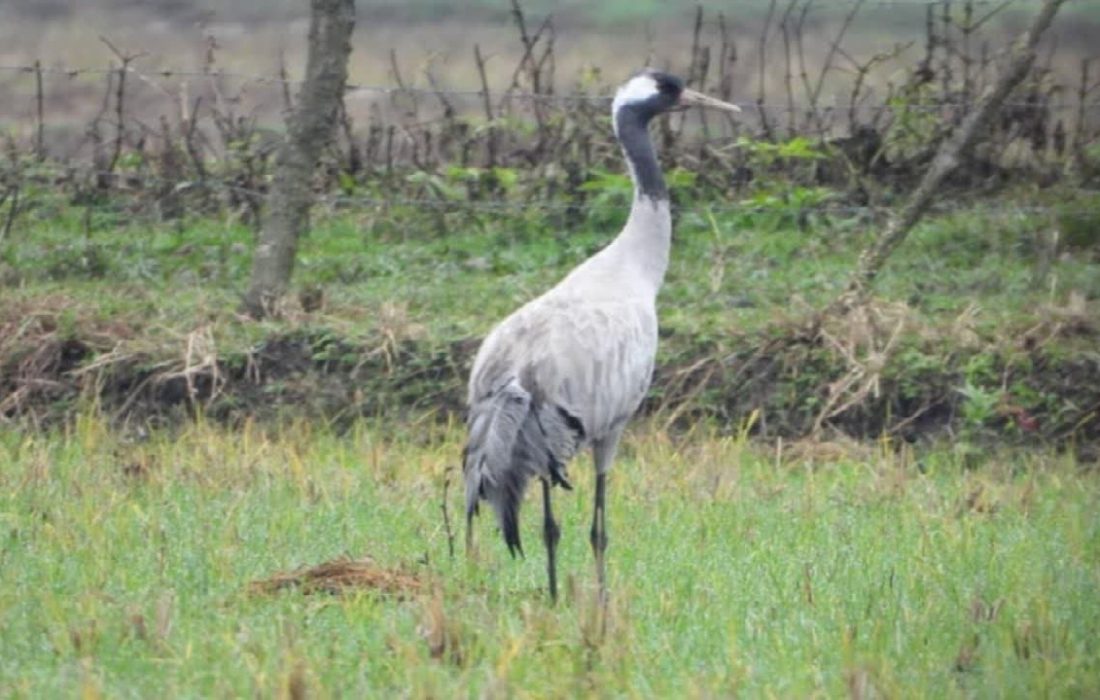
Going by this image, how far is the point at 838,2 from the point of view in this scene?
10.7 metres

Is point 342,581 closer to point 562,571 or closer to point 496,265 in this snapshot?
point 562,571

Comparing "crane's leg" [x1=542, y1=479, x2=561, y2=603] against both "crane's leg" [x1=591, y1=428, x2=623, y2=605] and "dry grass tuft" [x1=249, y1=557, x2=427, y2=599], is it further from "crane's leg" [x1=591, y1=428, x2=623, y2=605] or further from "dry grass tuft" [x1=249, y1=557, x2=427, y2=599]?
"dry grass tuft" [x1=249, y1=557, x2=427, y2=599]

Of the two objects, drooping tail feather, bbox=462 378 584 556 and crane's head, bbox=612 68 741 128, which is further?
crane's head, bbox=612 68 741 128

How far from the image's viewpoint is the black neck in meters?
7.31

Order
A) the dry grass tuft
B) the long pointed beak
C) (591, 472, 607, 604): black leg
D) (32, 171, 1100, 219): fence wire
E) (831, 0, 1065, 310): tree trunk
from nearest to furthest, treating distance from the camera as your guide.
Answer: the dry grass tuft, (591, 472, 607, 604): black leg, the long pointed beak, (831, 0, 1065, 310): tree trunk, (32, 171, 1100, 219): fence wire

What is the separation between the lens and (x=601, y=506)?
259 inches

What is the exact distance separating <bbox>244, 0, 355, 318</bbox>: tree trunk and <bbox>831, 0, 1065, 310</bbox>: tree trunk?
7.65 ft

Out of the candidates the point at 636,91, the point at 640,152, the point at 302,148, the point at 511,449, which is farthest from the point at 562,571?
the point at 302,148

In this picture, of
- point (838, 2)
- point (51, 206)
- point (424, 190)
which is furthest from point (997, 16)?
point (51, 206)

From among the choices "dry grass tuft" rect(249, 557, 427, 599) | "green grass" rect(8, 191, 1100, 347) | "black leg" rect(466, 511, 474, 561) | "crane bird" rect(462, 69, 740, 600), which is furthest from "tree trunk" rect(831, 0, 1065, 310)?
"dry grass tuft" rect(249, 557, 427, 599)

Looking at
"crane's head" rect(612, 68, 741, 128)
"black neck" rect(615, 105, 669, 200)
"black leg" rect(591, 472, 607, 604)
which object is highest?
"crane's head" rect(612, 68, 741, 128)

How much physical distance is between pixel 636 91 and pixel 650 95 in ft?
0.20

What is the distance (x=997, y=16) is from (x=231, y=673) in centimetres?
680

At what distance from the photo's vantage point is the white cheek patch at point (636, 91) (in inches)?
296
